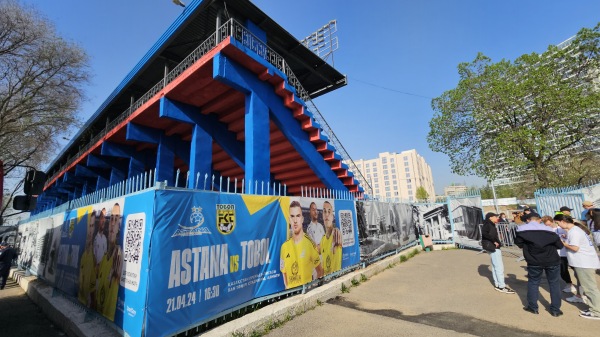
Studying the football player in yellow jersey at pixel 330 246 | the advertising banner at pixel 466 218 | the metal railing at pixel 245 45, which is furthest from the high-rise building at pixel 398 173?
the football player in yellow jersey at pixel 330 246

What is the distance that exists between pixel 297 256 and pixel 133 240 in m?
3.03

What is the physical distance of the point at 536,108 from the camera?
55.7ft

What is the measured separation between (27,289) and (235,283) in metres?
9.45

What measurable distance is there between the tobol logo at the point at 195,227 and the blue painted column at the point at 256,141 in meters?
3.60

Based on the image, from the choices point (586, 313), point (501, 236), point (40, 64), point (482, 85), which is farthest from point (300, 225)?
point (482, 85)

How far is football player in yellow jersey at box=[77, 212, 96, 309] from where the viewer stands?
181 inches

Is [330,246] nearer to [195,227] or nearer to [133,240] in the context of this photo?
[195,227]

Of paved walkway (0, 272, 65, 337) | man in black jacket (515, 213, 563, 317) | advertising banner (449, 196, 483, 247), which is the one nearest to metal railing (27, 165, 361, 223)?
paved walkway (0, 272, 65, 337)

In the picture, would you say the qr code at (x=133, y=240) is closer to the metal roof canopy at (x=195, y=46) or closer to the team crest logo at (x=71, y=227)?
the team crest logo at (x=71, y=227)

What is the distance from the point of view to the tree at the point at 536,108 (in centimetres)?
1595

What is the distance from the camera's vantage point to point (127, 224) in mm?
3828

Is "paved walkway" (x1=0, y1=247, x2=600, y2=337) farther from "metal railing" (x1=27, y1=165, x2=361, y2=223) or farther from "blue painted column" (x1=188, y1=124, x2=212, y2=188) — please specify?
"blue painted column" (x1=188, y1=124, x2=212, y2=188)

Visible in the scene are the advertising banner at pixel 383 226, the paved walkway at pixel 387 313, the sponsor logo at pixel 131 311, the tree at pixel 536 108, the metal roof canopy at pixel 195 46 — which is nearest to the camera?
the sponsor logo at pixel 131 311

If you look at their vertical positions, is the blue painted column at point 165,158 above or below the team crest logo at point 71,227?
above
